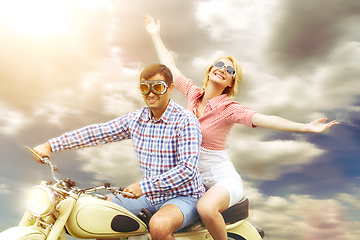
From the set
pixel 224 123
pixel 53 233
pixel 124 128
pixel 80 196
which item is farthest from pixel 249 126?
pixel 53 233

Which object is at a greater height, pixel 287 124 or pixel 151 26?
pixel 151 26

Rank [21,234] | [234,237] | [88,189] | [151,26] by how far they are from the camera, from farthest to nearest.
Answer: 1. [151,26]
2. [234,237]
3. [88,189]
4. [21,234]

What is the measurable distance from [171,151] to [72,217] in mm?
1022

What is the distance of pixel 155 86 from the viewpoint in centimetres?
321

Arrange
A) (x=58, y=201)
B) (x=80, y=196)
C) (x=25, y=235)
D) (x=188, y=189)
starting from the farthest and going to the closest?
(x=188, y=189), (x=80, y=196), (x=58, y=201), (x=25, y=235)

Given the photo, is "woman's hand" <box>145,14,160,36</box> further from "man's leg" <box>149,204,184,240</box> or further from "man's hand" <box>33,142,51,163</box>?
"man's leg" <box>149,204,184,240</box>

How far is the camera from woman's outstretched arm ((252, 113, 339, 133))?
143 inches

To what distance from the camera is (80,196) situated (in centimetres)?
302

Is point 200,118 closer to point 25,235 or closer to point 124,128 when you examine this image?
point 124,128

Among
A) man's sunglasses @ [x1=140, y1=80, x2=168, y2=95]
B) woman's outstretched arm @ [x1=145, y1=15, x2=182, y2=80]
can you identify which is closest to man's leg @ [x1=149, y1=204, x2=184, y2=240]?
man's sunglasses @ [x1=140, y1=80, x2=168, y2=95]

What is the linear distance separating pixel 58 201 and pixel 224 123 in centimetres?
216

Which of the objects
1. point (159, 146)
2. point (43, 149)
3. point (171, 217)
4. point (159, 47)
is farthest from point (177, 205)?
point (159, 47)

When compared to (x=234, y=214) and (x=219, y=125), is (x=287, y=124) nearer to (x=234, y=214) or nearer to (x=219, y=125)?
(x=219, y=125)

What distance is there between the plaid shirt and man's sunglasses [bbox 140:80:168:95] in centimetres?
21
